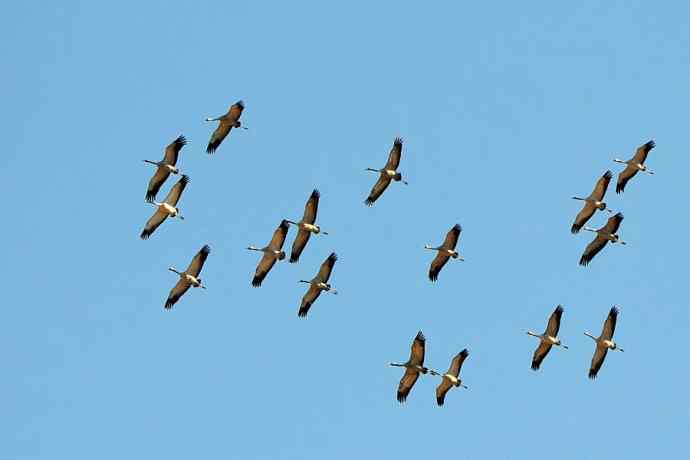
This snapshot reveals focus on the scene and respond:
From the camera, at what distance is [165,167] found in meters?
70.0

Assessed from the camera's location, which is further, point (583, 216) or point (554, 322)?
point (583, 216)

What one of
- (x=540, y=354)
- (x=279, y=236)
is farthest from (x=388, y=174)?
(x=540, y=354)

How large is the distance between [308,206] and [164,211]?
200 inches

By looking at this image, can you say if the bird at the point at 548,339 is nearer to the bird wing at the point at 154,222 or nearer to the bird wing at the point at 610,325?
the bird wing at the point at 610,325

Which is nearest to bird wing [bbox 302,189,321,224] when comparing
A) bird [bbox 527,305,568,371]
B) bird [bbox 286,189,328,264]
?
bird [bbox 286,189,328,264]

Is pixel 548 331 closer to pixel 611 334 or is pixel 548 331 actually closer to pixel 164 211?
pixel 611 334

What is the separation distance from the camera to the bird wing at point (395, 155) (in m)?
71.2

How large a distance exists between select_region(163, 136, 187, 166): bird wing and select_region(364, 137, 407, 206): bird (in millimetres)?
7138

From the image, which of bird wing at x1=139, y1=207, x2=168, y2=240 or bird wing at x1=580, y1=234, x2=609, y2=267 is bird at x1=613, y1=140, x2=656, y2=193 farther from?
bird wing at x1=139, y1=207, x2=168, y2=240

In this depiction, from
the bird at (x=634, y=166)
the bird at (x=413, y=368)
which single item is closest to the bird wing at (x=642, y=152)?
the bird at (x=634, y=166)

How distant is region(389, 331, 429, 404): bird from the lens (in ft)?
225

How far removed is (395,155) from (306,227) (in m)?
4.17

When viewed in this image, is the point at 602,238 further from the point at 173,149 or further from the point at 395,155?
the point at 173,149

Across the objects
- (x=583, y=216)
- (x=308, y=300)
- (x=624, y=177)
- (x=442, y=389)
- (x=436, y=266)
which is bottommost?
(x=442, y=389)
